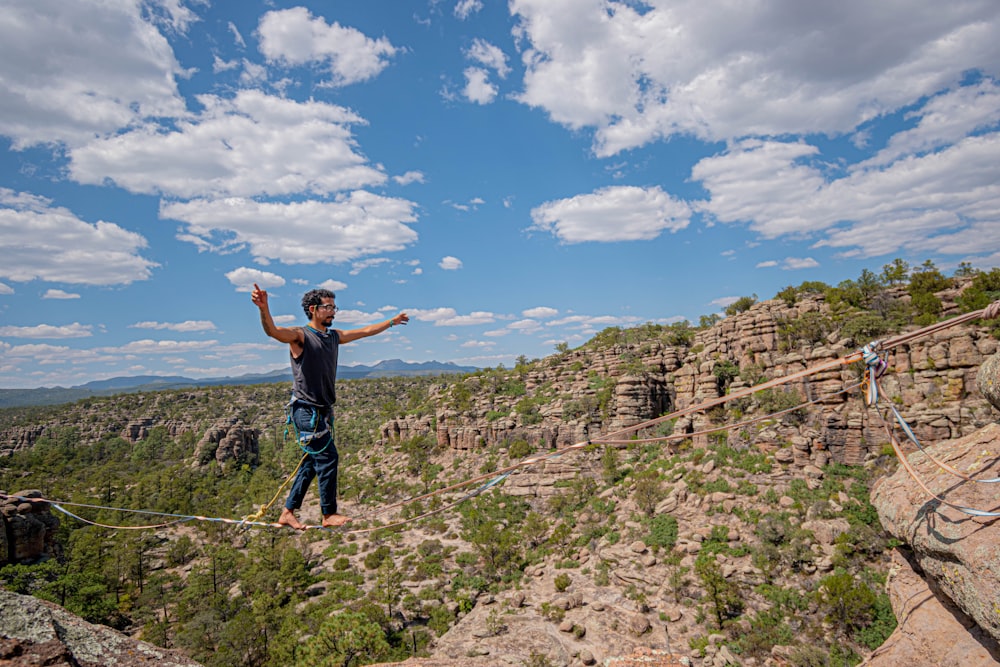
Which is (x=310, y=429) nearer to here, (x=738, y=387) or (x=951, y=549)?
(x=951, y=549)

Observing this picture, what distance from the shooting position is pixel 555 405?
4759 cm

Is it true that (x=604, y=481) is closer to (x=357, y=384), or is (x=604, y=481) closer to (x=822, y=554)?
(x=822, y=554)

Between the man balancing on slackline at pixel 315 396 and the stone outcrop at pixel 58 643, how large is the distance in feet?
5.40

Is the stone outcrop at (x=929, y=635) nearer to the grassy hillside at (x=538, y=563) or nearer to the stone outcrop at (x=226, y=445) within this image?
the grassy hillside at (x=538, y=563)

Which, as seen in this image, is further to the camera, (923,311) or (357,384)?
(357,384)

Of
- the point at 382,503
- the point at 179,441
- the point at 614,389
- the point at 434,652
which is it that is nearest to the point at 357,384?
the point at 179,441

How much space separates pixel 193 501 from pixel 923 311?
231 ft

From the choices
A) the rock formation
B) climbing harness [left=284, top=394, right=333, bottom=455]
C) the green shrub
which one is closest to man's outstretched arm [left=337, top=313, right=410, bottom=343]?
climbing harness [left=284, top=394, right=333, bottom=455]

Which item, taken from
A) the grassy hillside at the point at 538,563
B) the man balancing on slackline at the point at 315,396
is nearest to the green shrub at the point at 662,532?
the grassy hillside at the point at 538,563

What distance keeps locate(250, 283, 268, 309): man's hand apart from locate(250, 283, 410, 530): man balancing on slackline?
1.62 feet

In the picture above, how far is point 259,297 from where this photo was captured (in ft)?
13.0

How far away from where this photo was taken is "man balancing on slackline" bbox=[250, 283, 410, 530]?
471 centimetres

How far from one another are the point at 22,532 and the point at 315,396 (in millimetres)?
34189

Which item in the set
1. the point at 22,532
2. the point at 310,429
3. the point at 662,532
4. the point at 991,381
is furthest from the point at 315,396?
the point at 22,532
